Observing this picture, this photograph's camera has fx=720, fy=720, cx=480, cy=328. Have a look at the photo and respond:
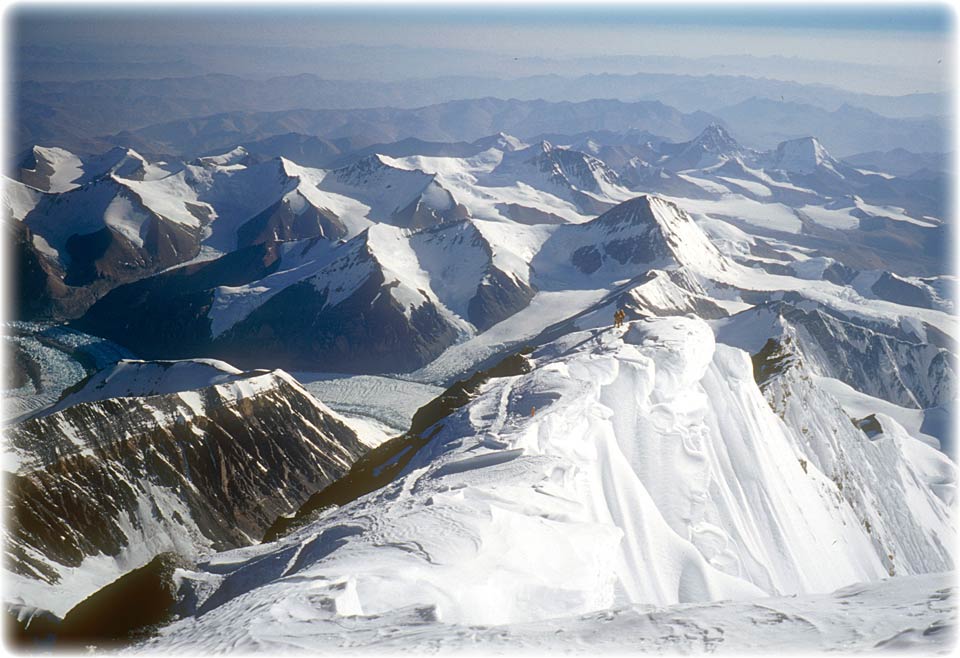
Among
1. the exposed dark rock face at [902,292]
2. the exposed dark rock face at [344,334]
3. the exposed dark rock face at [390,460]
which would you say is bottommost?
the exposed dark rock face at [344,334]

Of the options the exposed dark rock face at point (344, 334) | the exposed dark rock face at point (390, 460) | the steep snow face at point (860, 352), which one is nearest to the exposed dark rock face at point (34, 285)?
the exposed dark rock face at point (344, 334)

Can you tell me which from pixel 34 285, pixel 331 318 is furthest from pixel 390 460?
pixel 34 285

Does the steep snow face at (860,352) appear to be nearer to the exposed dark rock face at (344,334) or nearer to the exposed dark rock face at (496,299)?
the exposed dark rock face at (496,299)

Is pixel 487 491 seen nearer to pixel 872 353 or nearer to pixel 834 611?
pixel 834 611

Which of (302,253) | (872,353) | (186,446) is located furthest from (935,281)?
(186,446)

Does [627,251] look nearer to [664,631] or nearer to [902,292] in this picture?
[902,292]
